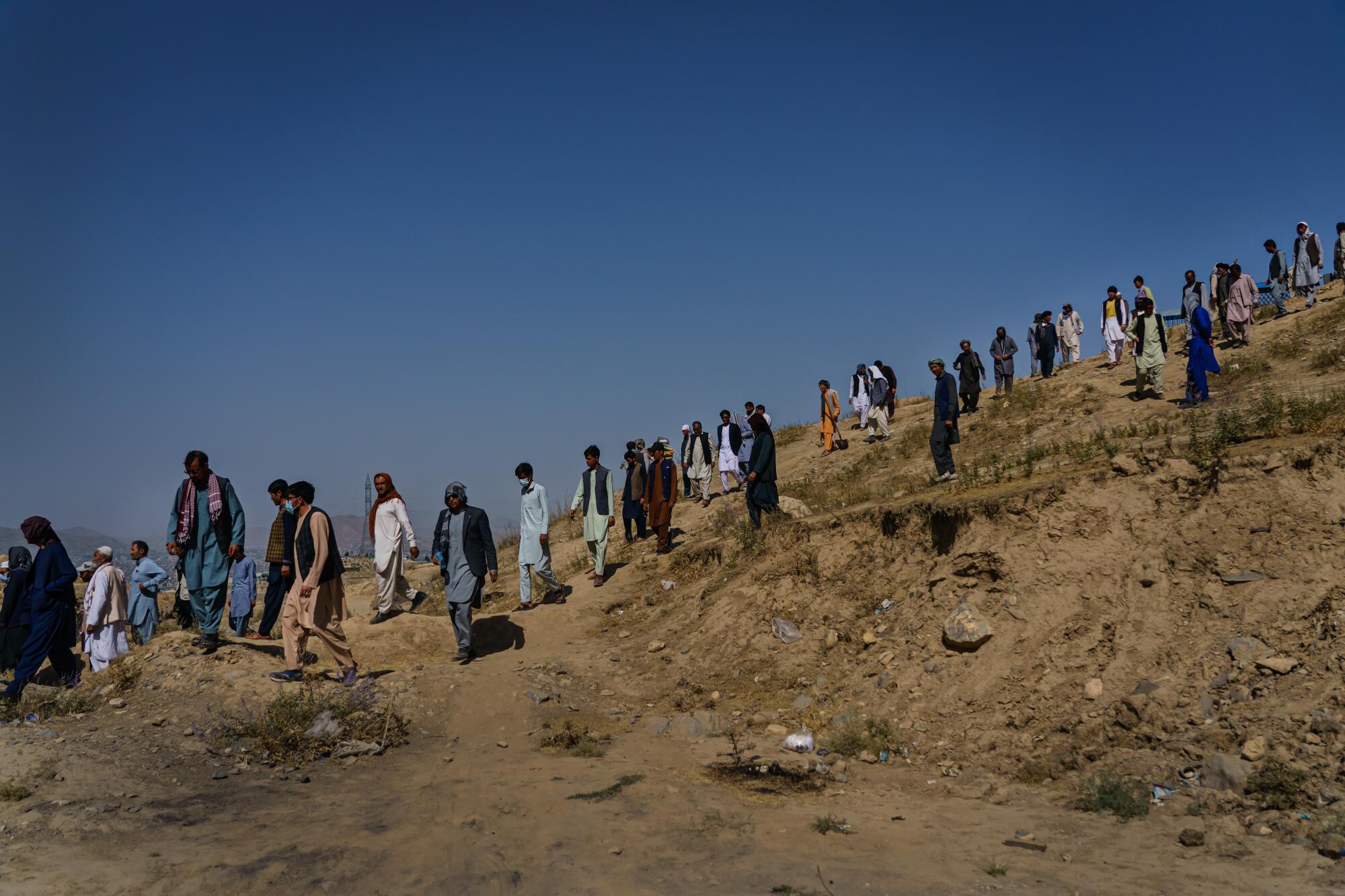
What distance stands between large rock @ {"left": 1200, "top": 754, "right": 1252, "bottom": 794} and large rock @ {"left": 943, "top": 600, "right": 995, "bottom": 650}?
2.13 meters

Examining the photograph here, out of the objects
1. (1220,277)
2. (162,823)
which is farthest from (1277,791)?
(1220,277)

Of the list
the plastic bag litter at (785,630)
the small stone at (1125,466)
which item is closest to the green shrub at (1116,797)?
the small stone at (1125,466)

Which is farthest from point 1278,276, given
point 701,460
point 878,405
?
point 701,460

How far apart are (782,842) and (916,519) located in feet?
15.7

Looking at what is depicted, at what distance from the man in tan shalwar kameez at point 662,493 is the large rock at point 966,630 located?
235 inches

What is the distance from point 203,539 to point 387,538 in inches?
99.9

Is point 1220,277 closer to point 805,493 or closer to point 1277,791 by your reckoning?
point 805,493

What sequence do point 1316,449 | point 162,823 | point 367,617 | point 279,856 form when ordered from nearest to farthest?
point 279,856 → point 162,823 → point 1316,449 → point 367,617

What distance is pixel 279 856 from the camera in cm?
433

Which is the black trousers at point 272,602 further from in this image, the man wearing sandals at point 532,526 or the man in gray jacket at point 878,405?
the man in gray jacket at point 878,405

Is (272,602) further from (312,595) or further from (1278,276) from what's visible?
(1278,276)

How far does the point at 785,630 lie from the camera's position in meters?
8.64

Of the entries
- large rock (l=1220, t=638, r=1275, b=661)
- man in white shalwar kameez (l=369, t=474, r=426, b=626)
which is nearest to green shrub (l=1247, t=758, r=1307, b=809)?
large rock (l=1220, t=638, r=1275, b=661)

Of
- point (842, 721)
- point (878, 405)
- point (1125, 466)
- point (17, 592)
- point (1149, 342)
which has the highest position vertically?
point (1149, 342)
